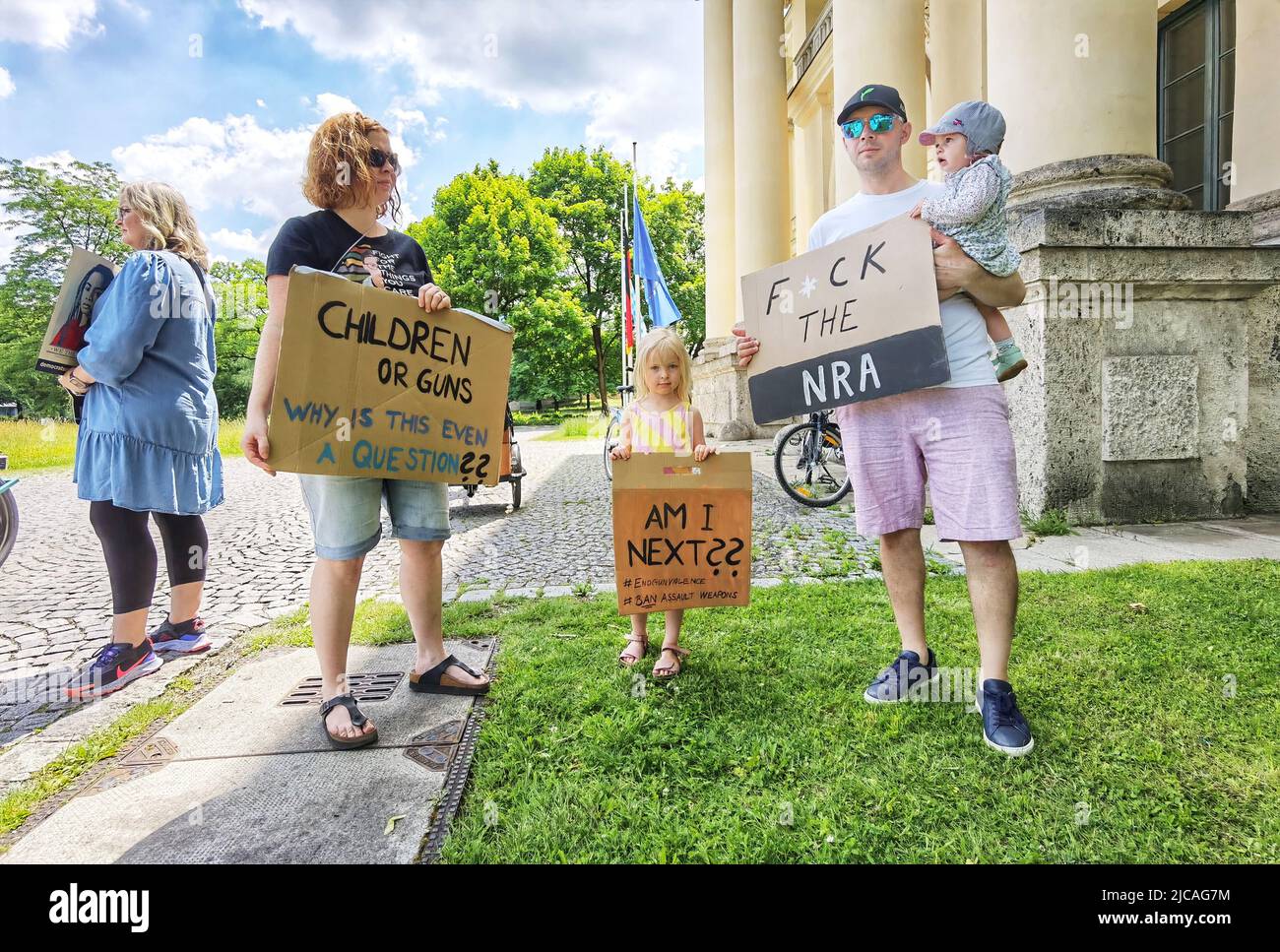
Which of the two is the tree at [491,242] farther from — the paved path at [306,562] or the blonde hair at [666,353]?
the blonde hair at [666,353]

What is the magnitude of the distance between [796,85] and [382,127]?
17.3m

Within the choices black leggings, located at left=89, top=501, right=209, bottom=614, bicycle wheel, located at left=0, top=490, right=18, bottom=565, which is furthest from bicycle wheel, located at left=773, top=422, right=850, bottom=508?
bicycle wheel, located at left=0, top=490, right=18, bottom=565

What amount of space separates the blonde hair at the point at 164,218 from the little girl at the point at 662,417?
6.84 ft

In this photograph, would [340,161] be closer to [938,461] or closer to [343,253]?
[343,253]

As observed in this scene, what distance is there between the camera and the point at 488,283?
29734 mm

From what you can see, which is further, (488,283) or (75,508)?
(488,283)

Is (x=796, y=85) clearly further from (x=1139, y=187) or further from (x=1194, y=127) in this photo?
(x=1139, y=187)

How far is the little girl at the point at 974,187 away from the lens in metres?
1.96

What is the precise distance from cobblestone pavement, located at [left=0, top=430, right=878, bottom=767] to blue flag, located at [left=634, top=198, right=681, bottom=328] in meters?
4.35

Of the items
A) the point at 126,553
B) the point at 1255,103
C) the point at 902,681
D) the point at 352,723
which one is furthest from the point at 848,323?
the point at 1255,103

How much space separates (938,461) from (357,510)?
1.92m

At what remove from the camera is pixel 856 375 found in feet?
7.55
